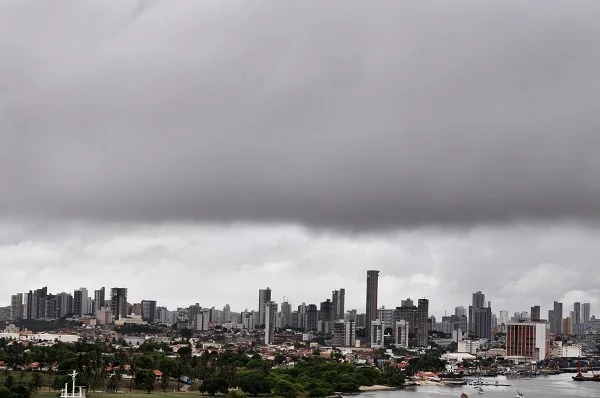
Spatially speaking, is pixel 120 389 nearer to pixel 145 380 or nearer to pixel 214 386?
pixel 145 380

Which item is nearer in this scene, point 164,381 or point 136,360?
point 164,381

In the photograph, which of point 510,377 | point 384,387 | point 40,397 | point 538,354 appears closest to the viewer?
point 40,397

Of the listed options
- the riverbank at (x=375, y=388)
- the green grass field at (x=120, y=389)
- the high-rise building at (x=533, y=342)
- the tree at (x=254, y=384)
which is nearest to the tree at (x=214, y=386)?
the green grass field at (x=120, y=389)

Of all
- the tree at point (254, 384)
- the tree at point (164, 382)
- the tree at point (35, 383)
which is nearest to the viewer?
the tree at point (35, 383)

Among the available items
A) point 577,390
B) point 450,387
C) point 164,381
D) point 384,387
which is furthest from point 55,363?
point 577,390

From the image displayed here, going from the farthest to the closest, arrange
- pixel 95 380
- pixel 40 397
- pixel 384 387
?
pixel 384 387 → pixel 95 380 → pixel 40 397

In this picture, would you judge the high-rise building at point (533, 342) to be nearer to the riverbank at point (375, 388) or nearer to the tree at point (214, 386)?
the riverbank at point (375, 388)

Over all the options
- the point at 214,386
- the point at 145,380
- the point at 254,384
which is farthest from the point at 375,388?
the point at 145,380

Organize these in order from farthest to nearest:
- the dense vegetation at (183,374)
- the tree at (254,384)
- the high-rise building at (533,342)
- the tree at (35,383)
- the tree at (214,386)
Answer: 1. the high-rise building at (533,342)
2. the tree at (254,384)
3. the tree at (214,386)
4. the dense vegetation at (183,374)
5. the tree at (35,383)

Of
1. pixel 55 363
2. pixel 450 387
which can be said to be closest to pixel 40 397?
pixel 55 363

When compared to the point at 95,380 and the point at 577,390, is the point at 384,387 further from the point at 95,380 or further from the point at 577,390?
the point at 95,380
